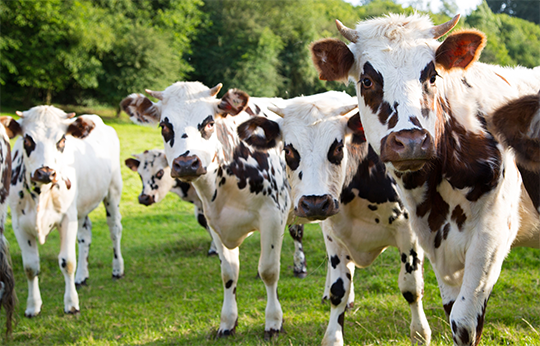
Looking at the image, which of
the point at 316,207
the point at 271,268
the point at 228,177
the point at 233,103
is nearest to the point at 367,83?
the point at 316,207

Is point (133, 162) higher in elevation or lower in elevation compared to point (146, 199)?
higher

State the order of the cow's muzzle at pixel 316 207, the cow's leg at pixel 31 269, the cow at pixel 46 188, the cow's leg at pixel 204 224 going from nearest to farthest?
the cow's muzzle at pixel 316 207 → the cow at pixel 46 188 → the cow's leg at pixel 31 269 → the cow's leg at pixel 204 224

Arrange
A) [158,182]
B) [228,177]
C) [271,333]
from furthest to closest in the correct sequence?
[158,182] < [228,177] < [271,333]

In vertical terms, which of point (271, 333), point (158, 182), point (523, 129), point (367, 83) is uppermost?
point (523, 129)

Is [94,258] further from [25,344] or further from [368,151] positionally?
[368,151]

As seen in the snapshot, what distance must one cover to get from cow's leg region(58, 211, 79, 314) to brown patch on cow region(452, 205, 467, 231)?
518cm

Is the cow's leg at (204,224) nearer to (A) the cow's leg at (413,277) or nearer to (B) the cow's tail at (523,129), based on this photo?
(A) the cow's leg at (413,277)

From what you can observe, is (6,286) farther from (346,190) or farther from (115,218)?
(115,218)

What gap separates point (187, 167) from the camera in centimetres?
439

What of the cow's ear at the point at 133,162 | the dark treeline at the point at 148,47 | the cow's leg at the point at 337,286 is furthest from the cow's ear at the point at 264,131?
the dark treeline at the point at 148,47

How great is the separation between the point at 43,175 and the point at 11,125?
942 millimetres

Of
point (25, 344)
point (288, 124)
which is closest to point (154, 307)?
point (25, 344)

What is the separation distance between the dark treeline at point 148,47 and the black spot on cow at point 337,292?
841 inches

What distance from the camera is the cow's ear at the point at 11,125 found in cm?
617
